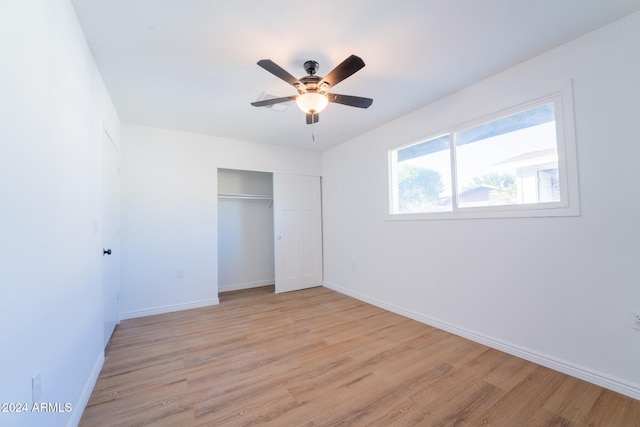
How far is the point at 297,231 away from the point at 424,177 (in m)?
2.44

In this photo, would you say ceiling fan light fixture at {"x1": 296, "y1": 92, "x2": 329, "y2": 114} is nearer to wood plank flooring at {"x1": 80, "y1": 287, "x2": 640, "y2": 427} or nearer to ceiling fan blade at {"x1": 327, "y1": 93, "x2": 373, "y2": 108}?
ceiling fan blade at {"x1": 327, "y1": 93, "x2": 373, "y2": 108}

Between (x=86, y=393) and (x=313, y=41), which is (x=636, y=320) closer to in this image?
(x=313, y=41)

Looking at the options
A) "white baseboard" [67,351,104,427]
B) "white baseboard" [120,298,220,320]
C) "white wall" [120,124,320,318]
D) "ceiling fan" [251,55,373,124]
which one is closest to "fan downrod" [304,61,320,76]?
"ceiling fan" [251,55,373,124]

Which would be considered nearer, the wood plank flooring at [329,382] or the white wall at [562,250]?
the wood plank flooring at [329,382]

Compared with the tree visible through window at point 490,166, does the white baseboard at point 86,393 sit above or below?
below

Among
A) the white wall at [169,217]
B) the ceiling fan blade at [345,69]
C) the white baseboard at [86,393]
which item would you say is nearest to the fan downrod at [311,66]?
the ceiling fan blade at [345,69]

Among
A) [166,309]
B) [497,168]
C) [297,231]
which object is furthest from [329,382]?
[297,231]

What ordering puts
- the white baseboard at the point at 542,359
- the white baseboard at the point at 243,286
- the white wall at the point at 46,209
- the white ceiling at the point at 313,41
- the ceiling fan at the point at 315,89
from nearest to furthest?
the white wall at the point at 46,209
the white ceiling at the point at 313,41
the white baseboard at the point at 542,359
the ceiling fan at the point at 315,89
the white baseboard at the point at 243,286

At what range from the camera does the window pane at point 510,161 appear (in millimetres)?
2158

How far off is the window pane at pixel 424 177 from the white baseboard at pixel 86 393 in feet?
11.4

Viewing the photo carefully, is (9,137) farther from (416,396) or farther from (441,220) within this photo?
(441,220)

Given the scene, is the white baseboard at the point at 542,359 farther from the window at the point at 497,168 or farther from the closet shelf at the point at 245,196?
the closet shelf at the point at 245,196

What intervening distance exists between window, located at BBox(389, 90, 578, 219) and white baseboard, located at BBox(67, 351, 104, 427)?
335 cm

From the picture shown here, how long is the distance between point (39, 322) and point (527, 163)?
3.47 meters
